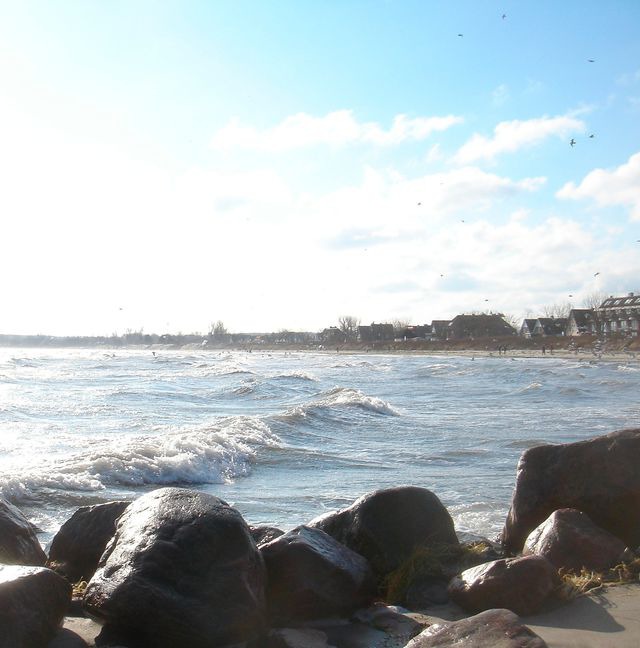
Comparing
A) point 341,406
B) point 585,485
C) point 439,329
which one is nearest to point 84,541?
point 585,485

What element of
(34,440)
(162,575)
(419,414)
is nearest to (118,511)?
(162,575)

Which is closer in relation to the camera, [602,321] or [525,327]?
[602,321]

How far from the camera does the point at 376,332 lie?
167500 mm

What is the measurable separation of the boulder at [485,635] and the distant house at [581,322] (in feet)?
398

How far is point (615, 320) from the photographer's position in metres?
113

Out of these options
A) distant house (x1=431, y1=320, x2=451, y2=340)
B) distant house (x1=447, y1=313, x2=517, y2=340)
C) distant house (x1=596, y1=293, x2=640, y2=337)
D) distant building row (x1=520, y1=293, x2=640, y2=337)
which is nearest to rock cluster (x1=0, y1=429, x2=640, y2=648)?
distant building row (x1=520, y1=293, x2=640, y2=337)

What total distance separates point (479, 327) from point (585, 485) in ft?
438

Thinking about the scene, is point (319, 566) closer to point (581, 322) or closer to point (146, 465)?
point (146, 465)

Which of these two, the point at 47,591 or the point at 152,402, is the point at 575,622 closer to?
the point at 47,591

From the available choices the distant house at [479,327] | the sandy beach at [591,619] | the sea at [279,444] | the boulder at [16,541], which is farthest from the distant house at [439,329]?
the sandy beach at [591,619]

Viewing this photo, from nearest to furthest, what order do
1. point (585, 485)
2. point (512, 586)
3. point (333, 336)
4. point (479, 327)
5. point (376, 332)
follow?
point (512, 586) → point (585, 485) → point (479, 327) → point (376, 332) → point (333, 336)

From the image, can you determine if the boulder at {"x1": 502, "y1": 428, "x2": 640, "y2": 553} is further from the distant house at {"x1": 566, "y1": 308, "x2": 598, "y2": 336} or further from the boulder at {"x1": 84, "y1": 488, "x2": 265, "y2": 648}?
the distant house at {"x1": 566, "y1": 308, "x2": 598, "y2": 336}

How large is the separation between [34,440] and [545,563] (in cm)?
1377

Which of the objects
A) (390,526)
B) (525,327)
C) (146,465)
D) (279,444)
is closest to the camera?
(390,526)
